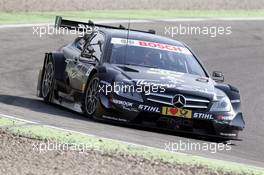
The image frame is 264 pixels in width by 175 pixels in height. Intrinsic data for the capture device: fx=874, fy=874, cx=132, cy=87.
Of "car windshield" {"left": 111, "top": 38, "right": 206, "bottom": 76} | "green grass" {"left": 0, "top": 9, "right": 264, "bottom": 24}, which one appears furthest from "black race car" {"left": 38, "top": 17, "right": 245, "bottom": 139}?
"green grass" {"left": 0, "top": 9, "right": 264, "bottom": 24}

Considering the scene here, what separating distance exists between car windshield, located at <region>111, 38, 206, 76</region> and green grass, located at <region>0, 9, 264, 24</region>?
12.2m

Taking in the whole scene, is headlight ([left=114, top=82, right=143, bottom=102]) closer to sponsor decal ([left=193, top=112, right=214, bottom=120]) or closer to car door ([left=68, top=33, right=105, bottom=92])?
sponsor decal ([left=193, top=112, right=214, bottom=120])

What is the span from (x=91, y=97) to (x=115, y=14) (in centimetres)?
1684

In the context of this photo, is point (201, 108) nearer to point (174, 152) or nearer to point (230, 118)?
point (230, 118)

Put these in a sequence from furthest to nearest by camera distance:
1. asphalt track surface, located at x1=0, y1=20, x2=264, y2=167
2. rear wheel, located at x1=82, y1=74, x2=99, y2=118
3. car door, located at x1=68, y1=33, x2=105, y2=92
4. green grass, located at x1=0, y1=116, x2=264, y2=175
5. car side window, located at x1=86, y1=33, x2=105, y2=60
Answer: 1. car side window, located at x1=86, y1=33, x2=105, y2=60
2. car door, located at x1=68, y1=33, x2=105, y2=92
3. rear wheel, located at x1=82, y1=74, x2=99, y2=118
4. asphalt track surface, located at x1=0, y1=20, x2=264, y2=167
5. green grass, located at x1=0, y1=116, x2=264, y2=175

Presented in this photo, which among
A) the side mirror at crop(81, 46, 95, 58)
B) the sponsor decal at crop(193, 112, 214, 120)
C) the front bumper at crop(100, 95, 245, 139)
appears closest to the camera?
the front bumper at crop(100, 95, 245, 139)

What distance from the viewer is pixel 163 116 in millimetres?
11180

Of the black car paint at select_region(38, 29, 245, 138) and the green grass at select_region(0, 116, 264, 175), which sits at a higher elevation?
the black car paint at select_region(38, 29, 245, 138)

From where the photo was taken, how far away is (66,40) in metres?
22.1

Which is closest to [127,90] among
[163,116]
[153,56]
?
[163,116]

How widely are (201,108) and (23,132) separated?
287 cm

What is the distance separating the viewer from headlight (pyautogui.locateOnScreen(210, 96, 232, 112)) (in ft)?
37.5

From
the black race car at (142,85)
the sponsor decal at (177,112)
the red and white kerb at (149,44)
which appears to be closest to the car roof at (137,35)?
the black race car at (142,85)

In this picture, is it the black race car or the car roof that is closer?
the black race car
